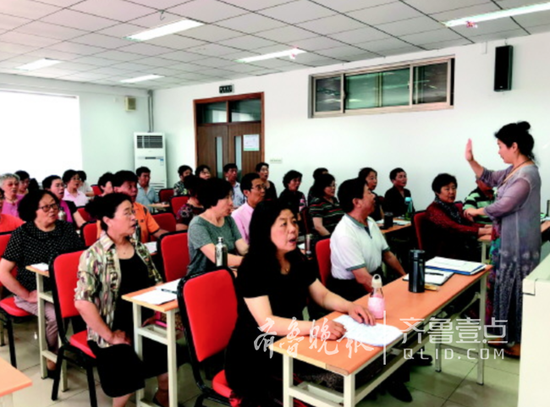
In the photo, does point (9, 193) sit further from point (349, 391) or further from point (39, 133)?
point (39, 133)

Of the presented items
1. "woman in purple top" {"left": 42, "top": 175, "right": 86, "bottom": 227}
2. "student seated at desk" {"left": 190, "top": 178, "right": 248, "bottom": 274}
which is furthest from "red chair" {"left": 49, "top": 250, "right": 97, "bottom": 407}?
"woman in purple top" {"left": 42, "top": 175, "right": 86, "bottom": 227}

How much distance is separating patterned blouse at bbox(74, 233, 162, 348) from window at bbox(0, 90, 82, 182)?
22.9 ft

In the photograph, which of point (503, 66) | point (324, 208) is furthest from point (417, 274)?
point (503, 66)

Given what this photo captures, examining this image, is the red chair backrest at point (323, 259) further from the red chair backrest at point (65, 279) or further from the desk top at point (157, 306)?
the red chair backrest at point (65, 279)

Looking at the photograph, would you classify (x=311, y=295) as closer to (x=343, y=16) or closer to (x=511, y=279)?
(x=511, y=279)

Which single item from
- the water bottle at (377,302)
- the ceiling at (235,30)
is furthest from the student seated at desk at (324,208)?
the water bottle at (377,302)

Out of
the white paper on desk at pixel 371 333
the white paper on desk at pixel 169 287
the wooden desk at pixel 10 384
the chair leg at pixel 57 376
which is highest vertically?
the white paper on desk at pixel 371 333

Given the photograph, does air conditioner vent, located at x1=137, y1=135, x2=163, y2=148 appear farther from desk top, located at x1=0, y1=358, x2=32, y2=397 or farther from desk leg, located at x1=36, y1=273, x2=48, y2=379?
desk top, located at x1=0, y1=358, x2=32, y2=397

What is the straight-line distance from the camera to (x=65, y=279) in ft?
8.26

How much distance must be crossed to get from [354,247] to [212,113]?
699 centimetres

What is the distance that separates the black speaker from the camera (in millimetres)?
5527

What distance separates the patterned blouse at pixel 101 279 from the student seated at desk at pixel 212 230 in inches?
23.2

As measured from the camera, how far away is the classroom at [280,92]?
13.9 feet

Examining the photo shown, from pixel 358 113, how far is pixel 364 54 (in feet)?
3.10
